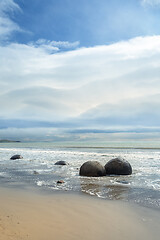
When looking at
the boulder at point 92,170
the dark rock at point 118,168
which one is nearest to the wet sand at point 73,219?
the boulder at point 92,170

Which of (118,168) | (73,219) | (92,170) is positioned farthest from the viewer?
(118,168)

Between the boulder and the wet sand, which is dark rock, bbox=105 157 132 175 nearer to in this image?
the boulder

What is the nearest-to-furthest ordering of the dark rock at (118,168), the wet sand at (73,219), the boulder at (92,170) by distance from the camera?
1. the wet sand at (73,219)
2. the boulder at (92,170)
3. the dark rock at (118,168)

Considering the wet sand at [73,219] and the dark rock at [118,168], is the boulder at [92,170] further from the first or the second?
the wet sand at [73,219]

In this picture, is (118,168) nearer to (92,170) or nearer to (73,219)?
(92,170)

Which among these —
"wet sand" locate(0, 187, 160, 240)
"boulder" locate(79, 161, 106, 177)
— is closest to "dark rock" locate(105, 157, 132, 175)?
"boulder" locate(79, 161, 106, 177)

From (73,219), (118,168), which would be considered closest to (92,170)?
(118,168)

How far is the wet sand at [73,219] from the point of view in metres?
4.07

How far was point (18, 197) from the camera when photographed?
22.1 ft

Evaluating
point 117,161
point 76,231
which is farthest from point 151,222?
point 117,161

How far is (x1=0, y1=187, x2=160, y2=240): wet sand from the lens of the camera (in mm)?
4070

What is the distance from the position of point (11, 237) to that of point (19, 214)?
4.36 ft

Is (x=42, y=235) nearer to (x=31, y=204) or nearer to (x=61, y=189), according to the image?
(x=31, y=204)

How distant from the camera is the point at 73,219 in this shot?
Result: 4918 mm
